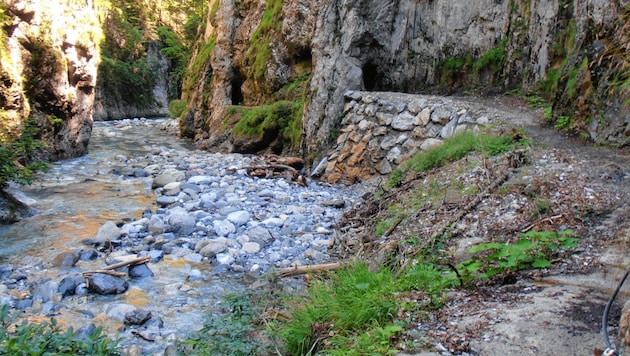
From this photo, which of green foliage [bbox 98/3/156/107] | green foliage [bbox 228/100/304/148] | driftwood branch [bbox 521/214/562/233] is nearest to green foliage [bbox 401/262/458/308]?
driftwood branch [bbox 521/214/562/233]

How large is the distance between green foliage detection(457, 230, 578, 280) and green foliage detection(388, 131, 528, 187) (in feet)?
9.52

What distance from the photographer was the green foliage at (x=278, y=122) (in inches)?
523

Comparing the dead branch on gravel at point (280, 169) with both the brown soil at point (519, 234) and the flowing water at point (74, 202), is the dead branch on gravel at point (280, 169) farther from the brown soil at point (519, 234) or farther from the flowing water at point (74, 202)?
the brown soil at point (519, 234)

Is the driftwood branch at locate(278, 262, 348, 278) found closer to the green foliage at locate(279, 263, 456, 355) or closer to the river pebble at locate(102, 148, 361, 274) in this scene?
the river pebble at locate(102, 148, 361, 274)

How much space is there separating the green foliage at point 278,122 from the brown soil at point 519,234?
20.0 feet

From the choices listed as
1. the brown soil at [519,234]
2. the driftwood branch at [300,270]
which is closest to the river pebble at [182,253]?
the driftwood branch at [300,270]

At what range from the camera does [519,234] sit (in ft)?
12.5

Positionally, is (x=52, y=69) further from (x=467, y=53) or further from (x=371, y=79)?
(x=467, y=53)

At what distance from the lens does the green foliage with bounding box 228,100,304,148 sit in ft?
43.5

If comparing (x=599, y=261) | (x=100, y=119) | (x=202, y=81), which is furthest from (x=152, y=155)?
(x=100, y=119)

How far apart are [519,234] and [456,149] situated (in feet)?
11.1

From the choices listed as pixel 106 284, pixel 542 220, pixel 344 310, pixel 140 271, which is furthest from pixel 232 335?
pixel 542 220

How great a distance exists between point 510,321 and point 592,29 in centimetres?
504

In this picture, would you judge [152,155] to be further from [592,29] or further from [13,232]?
[592,29]
